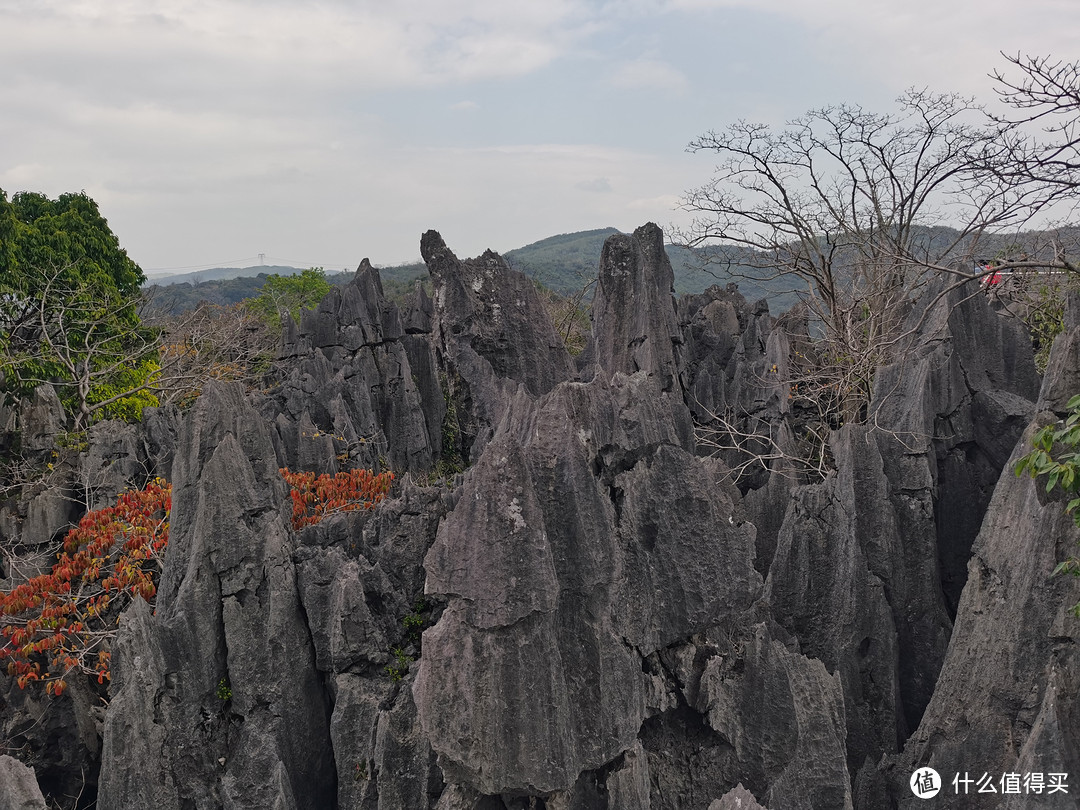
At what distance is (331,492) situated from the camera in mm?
13352

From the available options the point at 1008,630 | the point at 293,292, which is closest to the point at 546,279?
the point at 293,292

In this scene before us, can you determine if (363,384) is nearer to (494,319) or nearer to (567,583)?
(494,319)

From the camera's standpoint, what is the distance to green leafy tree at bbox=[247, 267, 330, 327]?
157ft

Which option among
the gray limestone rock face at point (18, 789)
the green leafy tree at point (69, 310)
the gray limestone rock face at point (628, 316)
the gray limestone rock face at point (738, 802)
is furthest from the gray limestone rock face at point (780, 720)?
the green leafy tree at point (69, 310)

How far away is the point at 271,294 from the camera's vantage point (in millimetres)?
50250

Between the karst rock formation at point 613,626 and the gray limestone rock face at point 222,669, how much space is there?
27 mm

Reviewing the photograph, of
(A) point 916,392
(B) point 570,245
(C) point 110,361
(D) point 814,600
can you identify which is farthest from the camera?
(B) point 570,245

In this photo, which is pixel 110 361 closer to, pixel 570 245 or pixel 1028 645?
pixel 1028 645

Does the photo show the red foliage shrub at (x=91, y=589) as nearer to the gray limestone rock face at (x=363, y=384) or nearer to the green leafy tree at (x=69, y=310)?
the gray limestone rock face at (x=363, y=384)

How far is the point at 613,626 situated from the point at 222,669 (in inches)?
191

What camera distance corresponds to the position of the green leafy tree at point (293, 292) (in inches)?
1880

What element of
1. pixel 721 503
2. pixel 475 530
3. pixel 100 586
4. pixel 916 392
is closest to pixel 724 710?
pixel 721 503

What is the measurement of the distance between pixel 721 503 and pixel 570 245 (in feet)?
518

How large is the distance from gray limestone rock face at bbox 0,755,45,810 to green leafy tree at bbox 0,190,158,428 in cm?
1388
